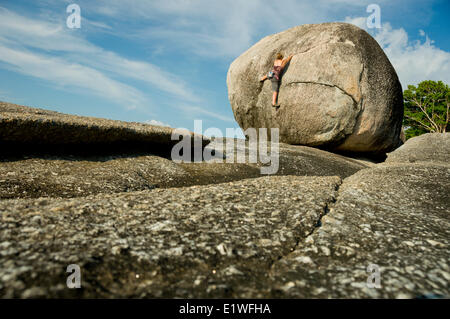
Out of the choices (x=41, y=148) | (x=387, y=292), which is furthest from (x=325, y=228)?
(x=41, y=148)

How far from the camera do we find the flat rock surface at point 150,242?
2.01 metres

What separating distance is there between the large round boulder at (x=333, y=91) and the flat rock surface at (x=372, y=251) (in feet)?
19.4

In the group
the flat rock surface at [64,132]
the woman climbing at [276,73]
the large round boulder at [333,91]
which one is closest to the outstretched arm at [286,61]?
the woman climbing at [276,73]

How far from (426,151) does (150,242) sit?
42.2ft

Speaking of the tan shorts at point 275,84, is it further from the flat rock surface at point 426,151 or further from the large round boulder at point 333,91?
the flat rock surface at point 426,151

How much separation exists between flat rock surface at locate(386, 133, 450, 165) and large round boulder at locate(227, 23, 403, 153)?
64cm

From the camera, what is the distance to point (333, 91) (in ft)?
32.6

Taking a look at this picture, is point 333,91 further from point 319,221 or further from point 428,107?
point 428,107

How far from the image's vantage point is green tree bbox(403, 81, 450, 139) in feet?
87.6

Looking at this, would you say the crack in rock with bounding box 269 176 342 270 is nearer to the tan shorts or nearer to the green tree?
the tan shorts

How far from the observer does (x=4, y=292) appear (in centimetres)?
179

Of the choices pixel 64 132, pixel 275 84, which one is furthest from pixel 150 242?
pixel 275 84
